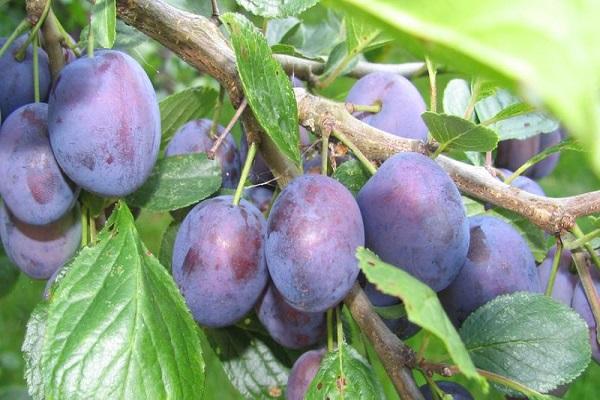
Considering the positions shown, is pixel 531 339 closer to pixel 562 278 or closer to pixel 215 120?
pixel 562 278

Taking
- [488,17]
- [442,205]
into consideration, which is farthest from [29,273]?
[488,17]

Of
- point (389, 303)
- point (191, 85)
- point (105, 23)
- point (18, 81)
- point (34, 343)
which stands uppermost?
point (105, 23)

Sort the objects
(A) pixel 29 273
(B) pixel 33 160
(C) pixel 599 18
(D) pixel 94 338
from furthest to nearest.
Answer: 1. (A) pixel 29 273
2. (B) pixel 33 160
3. (D) pixel 94 338
4. (C) pixel 599 18

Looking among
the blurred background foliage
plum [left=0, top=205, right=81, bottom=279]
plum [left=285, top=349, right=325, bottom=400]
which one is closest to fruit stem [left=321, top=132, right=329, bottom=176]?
the blurred background foliage

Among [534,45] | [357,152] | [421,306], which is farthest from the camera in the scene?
[357,152]

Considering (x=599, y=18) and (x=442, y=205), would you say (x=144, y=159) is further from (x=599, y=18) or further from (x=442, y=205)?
(x=599, y=18)

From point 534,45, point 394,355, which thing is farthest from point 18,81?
point 534,45

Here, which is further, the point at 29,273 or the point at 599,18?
the point at 29,273

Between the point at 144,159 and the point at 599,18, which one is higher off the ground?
the point at 599,18
